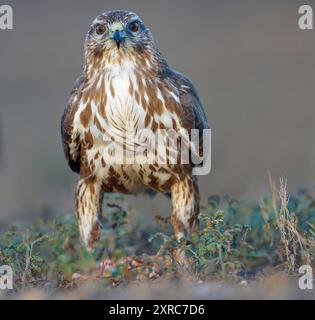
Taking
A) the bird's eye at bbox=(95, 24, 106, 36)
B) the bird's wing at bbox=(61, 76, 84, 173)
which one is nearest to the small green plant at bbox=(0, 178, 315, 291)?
the bird's wing at bbox=(61, 76, 84, 173)

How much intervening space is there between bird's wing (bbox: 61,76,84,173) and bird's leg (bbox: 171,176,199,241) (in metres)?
0.82

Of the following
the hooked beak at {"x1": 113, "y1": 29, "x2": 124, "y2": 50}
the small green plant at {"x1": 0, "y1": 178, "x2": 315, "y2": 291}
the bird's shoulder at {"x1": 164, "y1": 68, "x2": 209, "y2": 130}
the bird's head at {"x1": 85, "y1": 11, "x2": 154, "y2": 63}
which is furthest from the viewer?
the bird's shoulder at {"x1": 164, "y1": 68, "x2": 209, "y2": 130}

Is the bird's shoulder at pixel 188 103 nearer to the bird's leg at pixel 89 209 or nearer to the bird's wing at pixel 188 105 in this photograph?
the bird's wing at pixel 188 105

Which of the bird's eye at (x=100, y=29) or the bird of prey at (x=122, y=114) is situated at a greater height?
the bird's eye at (x=100, y=29)

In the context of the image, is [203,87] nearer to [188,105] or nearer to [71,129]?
[188,105]

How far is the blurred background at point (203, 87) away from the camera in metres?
13.1

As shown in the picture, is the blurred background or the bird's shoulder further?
the blurred background

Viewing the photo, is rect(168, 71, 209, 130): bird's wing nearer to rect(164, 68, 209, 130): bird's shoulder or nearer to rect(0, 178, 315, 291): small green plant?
rect(164, 68, 209, 130): bird's shoulder

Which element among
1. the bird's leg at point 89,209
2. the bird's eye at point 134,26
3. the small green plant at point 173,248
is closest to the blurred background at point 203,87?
the small green plant at point 173,248

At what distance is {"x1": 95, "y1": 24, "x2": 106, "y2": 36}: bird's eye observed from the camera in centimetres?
825

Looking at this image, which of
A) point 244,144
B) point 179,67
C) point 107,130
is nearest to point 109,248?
point 107,130

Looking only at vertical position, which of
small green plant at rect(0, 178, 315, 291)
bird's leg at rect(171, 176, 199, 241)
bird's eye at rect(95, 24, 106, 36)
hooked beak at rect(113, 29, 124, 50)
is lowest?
small green plant at rect(0, 178, 315, 291)

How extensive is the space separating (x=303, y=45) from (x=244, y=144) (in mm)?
4554

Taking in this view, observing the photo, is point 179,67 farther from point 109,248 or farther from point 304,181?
A: point 109,248
